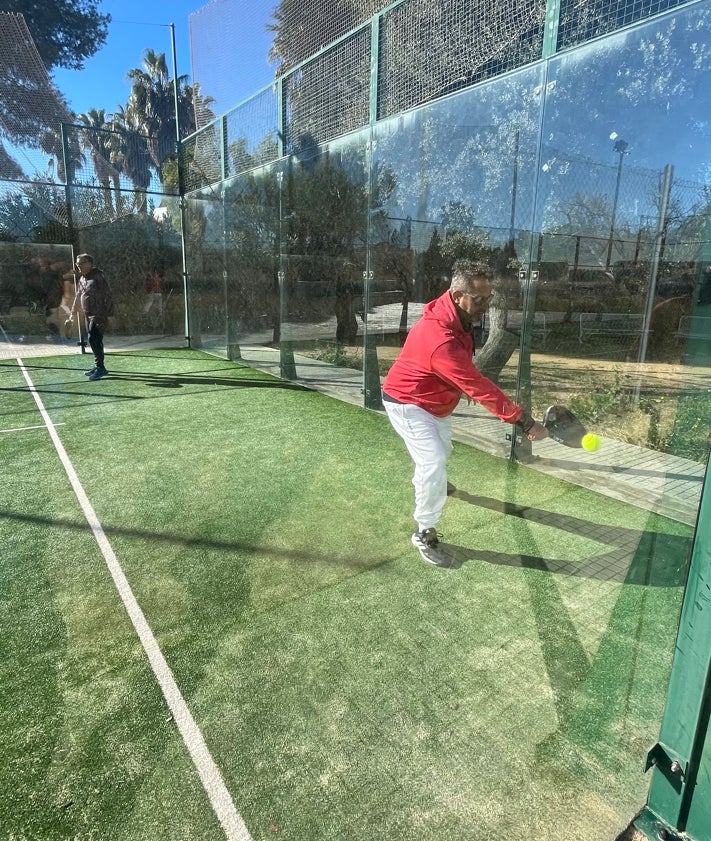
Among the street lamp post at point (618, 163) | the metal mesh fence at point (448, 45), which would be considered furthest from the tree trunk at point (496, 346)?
the metal mesh fence at point (448, 45)

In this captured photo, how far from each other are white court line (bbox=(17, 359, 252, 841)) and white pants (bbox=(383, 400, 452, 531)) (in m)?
1.59

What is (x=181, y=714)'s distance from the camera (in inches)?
81.5

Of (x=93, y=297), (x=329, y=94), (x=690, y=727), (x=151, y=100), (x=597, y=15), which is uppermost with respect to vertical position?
(x=151, y=100)

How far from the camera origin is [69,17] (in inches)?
639

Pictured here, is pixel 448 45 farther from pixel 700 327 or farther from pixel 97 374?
pixel 97 374

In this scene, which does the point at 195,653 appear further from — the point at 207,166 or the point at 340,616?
the point at 207,166

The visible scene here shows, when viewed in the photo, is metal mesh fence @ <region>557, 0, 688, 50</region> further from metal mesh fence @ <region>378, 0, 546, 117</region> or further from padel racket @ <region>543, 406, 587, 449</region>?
padel racket @ <region>543, 406, 587, 449</region>

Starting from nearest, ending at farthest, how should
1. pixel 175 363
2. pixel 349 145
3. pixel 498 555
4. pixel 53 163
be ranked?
pixel 498 555 < pixel 349 145 < pixel 175 363 < pixel 53 163

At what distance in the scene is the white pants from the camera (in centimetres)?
316

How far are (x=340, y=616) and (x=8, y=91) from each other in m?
14.3

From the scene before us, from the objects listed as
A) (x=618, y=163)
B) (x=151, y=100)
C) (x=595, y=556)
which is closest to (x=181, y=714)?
(x=595, y=556)

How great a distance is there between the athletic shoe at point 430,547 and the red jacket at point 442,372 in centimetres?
72

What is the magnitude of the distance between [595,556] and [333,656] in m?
1.75

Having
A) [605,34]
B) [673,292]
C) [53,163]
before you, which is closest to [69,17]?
[53,163]
